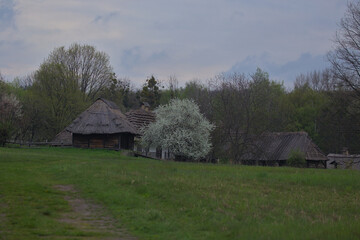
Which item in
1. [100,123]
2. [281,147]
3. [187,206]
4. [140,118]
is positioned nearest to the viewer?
[187,206]

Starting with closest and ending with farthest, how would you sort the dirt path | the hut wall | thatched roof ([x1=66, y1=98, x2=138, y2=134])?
1. the dirt path
2. thatched roof ([x1=66, y1=98, x2=138, y2=134])
3. the hut wall

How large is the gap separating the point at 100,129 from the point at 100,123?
84 centimetres

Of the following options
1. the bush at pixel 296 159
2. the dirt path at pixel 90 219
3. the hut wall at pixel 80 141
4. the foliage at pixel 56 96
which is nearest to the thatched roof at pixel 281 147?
the bush at pixel 296 159

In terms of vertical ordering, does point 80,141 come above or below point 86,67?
below

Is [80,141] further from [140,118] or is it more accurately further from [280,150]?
[280,150]

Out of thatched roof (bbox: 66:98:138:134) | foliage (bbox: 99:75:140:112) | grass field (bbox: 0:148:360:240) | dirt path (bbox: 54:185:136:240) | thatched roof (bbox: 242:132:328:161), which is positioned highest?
foliage (bbox: 99:75:140:112)

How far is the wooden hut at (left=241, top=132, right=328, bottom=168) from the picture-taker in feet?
194

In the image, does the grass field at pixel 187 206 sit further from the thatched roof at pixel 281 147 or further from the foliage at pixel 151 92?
the foliage at pixel 151 92

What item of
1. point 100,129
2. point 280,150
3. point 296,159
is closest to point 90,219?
point 100,129

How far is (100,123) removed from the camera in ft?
172

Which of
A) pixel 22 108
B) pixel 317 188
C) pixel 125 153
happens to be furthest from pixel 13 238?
pixel 22 108

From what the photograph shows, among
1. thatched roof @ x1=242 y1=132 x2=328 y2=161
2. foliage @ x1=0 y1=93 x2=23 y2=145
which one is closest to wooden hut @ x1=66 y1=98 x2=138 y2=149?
foliage @ x1=0 y1=93 x2=23 y2=145

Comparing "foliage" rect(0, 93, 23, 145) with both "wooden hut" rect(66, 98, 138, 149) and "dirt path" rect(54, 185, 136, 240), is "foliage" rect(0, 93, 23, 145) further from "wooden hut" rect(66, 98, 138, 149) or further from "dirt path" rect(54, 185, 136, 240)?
"dirt path" rect(54, 185, 136, 240)

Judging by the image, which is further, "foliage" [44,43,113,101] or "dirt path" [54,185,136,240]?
"foliage" [44,43,113,101]
